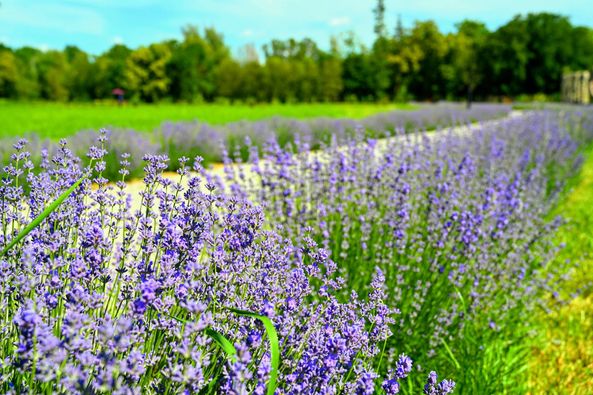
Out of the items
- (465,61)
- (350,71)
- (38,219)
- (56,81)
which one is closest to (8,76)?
(56,81)

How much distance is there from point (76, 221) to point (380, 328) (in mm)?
1107

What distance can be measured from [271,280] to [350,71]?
56.9 meters

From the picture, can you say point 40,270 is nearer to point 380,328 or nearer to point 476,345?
point 380,328

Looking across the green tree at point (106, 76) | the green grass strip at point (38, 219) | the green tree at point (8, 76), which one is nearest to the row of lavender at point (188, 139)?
the green grass strip at point (38, 219)

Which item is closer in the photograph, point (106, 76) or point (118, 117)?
point (118, 117)

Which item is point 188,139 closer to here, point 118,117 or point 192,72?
point 118,117

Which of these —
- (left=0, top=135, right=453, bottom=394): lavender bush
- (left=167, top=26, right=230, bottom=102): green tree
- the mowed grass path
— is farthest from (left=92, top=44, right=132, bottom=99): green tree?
(left=0, top=135, right=453, bottom=394): lavender bush

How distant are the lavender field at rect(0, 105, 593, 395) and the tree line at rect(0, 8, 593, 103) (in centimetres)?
4438

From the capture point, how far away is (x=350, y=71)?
56438 millimetres

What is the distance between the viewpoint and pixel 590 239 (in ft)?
18.3

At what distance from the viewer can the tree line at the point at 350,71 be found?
49312mm

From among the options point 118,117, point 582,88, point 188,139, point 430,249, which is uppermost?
point 582,88

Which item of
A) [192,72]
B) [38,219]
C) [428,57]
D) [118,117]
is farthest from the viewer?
[428,57]

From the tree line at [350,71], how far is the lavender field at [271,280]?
146 feet
